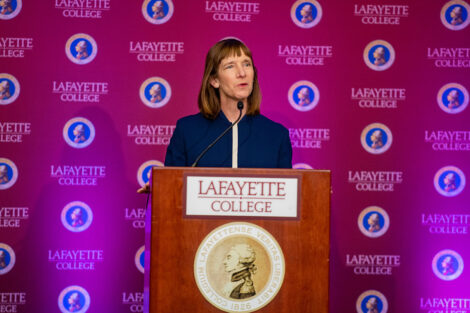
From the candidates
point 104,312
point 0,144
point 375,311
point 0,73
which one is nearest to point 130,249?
point 104,312

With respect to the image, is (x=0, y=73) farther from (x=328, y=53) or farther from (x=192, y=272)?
(x=192, y=272)

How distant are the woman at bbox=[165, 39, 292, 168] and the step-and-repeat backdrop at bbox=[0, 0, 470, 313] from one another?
109 centimetres

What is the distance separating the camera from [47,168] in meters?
3.36

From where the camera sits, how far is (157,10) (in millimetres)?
3426

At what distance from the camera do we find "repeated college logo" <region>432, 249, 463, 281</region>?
3.46 m

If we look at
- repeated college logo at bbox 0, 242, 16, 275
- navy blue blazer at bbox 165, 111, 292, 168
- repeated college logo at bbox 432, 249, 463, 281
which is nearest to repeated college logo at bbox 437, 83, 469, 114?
repeated college logo at bbox 432, 249, 463, 281

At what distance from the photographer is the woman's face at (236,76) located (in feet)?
7.41

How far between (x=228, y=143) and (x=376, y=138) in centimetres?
155

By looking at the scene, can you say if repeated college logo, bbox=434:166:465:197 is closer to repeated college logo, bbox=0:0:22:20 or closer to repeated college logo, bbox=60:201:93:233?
repeated college logo, bbox=60:201:93:233

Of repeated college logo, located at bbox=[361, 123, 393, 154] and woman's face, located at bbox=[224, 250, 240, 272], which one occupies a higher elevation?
repeated college logo, located at bbox=[361, 123, 393, 154]

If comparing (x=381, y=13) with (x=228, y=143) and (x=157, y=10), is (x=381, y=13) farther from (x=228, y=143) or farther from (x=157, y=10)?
(x=228, y=143)

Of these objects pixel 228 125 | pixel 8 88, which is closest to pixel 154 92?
pixel 8 88

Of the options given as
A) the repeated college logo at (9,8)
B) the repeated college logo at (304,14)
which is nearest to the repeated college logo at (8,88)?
the repeated college logo at (9,8)

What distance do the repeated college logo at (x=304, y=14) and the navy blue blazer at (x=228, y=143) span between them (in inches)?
51.8
